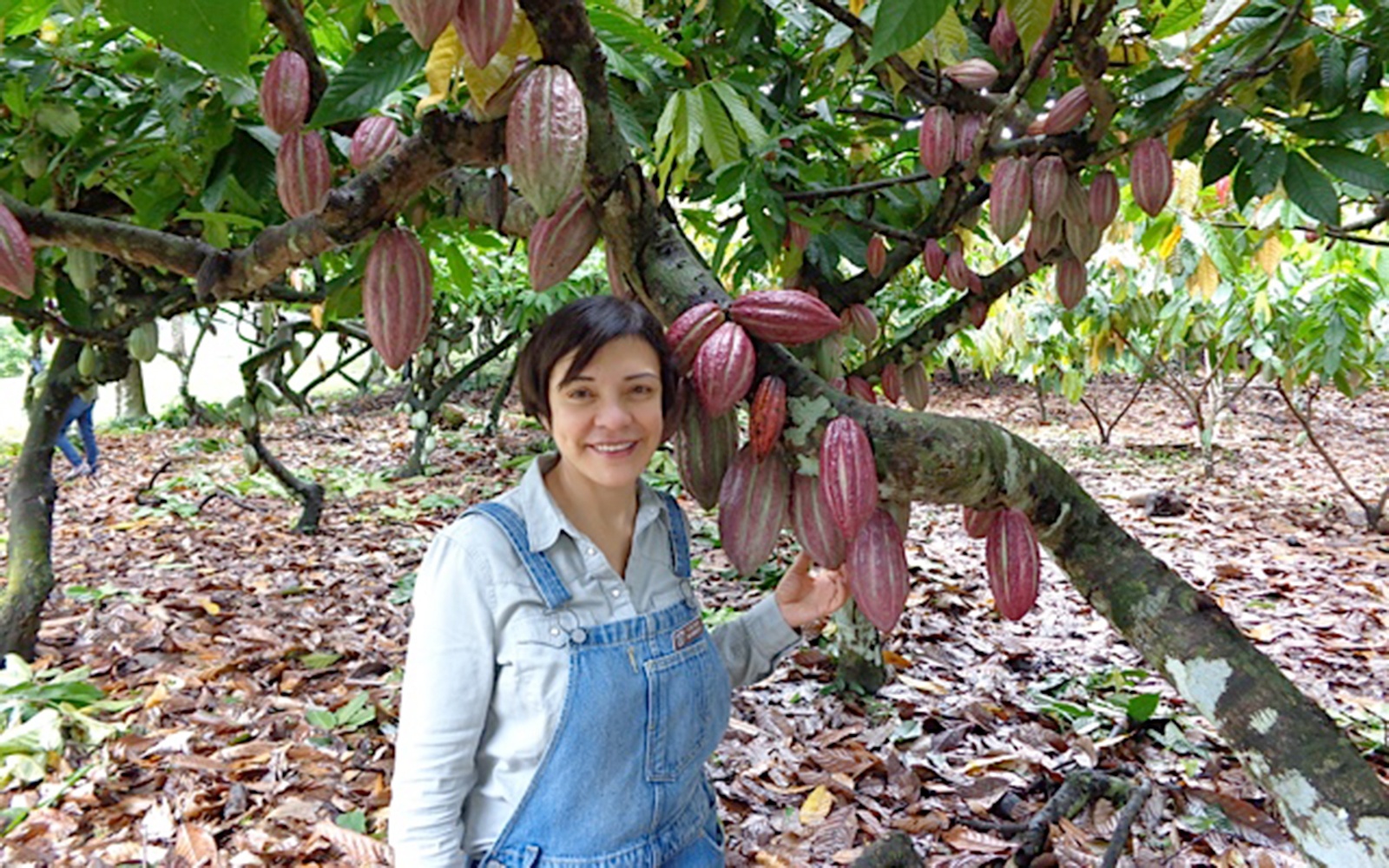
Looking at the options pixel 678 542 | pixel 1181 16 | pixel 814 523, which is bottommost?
pixel 678 542

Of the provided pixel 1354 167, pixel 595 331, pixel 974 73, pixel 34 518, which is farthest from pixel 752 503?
pixel 34 518

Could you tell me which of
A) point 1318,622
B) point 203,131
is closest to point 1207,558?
point 1318,622

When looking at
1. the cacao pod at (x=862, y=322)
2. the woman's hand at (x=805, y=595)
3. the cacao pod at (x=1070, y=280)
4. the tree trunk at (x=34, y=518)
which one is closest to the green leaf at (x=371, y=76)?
the woman's hand at (x=805, y=595)

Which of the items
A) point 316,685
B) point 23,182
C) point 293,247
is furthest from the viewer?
point 316,685

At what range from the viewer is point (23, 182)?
1.93 m

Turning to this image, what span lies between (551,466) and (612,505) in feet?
0.34

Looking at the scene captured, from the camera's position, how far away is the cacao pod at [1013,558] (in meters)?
0.95

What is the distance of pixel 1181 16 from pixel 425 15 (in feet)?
3.54

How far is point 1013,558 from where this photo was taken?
3.15ft

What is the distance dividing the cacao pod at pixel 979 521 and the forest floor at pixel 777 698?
1.23 m

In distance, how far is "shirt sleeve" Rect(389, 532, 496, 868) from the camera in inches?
43.7

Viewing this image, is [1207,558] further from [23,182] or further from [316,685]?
[23,182]

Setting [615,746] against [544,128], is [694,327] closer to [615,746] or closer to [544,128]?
[544,128]

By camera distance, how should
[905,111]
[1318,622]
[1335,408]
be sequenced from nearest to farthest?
[905,111] < [1318,622] < [1335,408]
